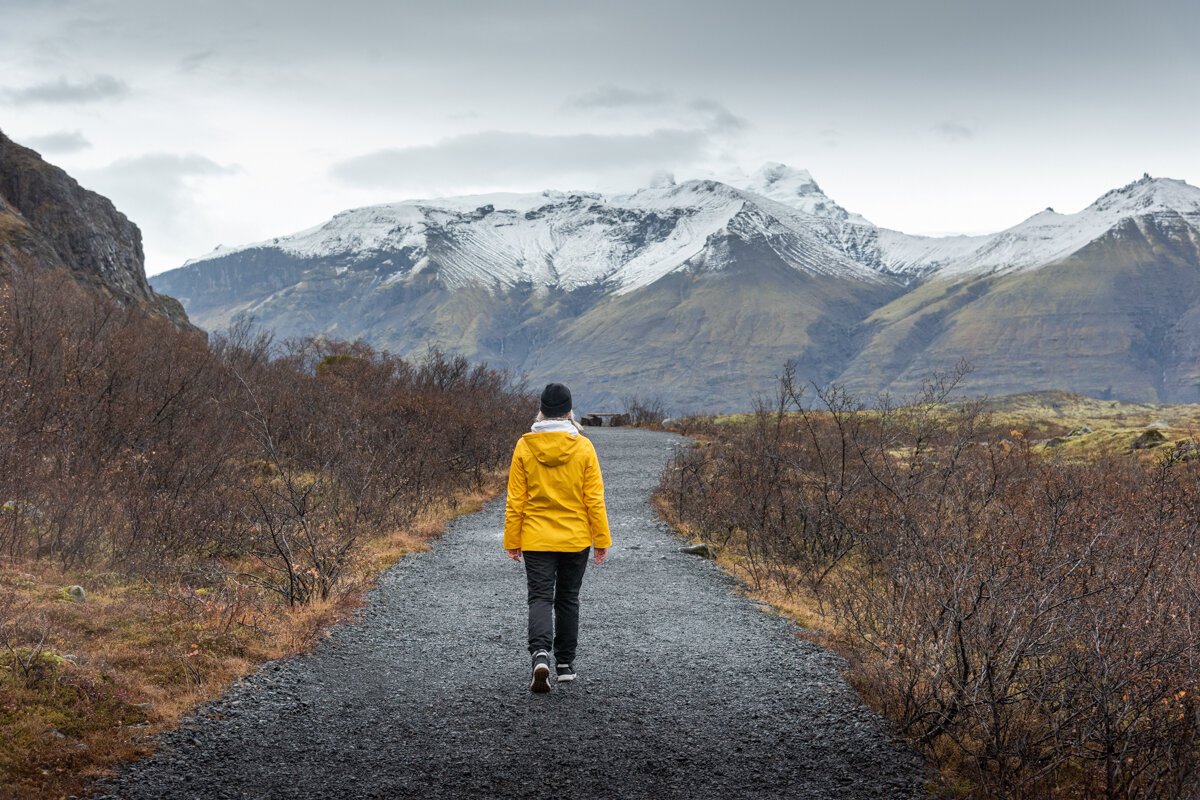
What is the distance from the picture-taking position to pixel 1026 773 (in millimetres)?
4809

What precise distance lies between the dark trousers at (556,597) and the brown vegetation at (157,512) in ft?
7.70

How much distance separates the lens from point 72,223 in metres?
38.2

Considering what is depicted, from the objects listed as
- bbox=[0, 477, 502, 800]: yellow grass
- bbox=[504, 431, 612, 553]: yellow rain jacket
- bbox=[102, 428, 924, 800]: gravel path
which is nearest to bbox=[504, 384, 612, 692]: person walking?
bbox=[504, 431, 612, 553]: yellow rain jacket

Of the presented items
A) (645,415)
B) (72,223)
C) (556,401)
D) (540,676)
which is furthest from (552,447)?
(645,415)

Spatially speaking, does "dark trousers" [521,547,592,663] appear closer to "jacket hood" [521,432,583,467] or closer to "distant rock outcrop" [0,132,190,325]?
"jacket hood" [521,432,583,467]

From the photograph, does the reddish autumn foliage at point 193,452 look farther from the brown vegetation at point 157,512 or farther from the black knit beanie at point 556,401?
the black knit beanie at point 556,401

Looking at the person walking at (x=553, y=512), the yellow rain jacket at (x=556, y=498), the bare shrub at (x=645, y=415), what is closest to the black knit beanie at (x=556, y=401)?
the person walking at (x=553, y=512)

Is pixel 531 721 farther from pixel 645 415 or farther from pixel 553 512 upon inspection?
pixel 645 415

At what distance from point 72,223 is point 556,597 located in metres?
39.9

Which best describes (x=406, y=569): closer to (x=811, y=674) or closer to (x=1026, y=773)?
(x=811, y=674)

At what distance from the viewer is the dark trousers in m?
7.10

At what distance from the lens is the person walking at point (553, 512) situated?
23.2ft

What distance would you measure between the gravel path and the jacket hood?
1.91 m

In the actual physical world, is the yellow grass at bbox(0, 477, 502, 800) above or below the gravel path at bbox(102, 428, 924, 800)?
above
